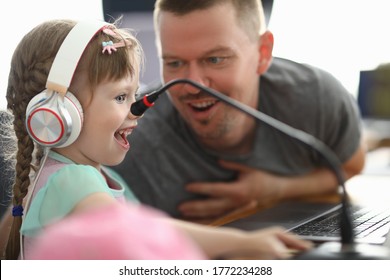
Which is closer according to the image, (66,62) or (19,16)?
(66,62)

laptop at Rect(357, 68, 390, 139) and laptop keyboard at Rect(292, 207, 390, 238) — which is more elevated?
laptop at Rect(357, 68, 390, 139)

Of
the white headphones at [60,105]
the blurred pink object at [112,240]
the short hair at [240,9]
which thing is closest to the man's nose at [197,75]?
the short hair at [240,9]

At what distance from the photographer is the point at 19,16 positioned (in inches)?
40.3

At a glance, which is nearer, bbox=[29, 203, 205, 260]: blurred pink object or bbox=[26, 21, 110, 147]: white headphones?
bbox=[29, 203, 205, 260]: blurred pink object

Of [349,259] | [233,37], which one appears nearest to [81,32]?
[349,259]

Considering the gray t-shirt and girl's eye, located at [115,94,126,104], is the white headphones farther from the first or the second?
the gray t-shirt

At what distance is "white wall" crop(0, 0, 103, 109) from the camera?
101cm

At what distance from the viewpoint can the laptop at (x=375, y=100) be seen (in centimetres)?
124

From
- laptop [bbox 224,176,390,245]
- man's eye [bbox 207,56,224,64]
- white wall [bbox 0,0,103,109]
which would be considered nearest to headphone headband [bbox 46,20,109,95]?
white wall [bbox 0,0,103,109]

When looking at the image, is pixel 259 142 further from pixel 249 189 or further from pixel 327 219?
pixel 327 219

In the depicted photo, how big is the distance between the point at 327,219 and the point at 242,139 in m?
0.48

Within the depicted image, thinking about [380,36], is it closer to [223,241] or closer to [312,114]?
[312,114]

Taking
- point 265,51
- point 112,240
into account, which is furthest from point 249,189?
point 112,240

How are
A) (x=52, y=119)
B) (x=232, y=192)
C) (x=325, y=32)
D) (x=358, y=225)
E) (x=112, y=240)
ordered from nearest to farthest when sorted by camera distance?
(x=112, y=240) → (x=52, y=119) → (x=358, y=225) → (x=325, y=32) → (x=232, y=192)
